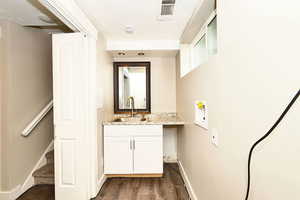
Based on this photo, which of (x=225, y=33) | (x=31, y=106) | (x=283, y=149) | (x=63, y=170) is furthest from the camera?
(x=31, y=106)

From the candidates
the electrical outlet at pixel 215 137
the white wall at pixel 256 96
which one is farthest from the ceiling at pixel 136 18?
the electrical outlet at pixel 215 137

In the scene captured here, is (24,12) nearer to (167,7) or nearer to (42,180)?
(167,7)

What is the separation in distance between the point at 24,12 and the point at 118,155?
87.8 inches

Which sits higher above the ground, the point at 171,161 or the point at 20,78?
the point at 20,78

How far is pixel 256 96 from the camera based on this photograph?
783 mm

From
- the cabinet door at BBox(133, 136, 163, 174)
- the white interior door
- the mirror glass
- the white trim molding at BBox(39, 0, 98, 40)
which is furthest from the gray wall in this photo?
the cabinet door at BBox(133, 136, 163, 174)

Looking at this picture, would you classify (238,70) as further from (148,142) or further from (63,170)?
(63,170)

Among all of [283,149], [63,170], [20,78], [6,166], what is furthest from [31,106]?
[283,149]

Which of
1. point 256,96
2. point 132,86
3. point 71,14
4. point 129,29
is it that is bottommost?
point 256,96

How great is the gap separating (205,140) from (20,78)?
253cm

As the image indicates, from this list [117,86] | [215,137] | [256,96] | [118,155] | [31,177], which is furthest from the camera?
[117,86]

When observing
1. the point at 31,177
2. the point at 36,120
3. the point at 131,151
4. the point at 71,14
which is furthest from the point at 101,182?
the point at 71,14

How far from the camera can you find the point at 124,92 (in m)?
3.25

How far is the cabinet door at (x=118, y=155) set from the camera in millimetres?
2525
